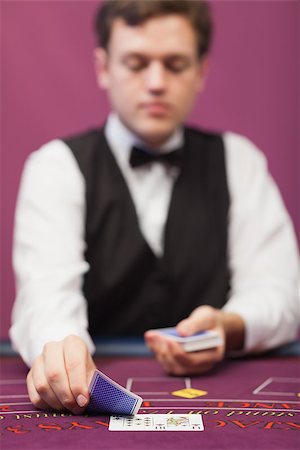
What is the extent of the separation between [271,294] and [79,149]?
0.76 metres

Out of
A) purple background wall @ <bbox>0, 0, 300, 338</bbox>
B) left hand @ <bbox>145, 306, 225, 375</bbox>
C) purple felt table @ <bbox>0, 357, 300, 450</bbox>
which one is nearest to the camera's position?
purple felt table @ <bbox>0, 357, 300, 450</bbox>

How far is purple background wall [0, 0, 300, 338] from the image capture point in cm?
291

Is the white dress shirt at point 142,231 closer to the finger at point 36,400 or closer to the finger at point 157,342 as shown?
the finger at point 157,342

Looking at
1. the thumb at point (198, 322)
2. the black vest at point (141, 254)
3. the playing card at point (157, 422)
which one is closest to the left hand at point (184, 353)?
the thumb at point (198, 322)

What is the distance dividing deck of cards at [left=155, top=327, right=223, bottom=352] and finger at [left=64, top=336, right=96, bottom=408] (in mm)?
312

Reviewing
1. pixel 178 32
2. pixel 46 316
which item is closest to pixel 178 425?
pixel 46 316

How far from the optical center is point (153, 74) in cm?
194

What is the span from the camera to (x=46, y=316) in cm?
146

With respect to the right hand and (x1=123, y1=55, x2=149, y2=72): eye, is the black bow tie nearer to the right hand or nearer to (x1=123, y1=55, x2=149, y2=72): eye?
(x1=123, y1=55, x2=149, y2=72): eye

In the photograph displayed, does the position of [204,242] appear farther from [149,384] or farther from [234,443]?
[234,443]

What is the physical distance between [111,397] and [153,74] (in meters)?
1.18

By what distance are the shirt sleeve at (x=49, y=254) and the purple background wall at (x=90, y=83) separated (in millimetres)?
881

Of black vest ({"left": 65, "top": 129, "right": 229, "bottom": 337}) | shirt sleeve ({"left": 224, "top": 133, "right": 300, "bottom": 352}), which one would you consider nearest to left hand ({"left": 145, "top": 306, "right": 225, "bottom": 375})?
shirt sleeve ({"left": 224, "top": 133, "right": 300, "bottom": 352})

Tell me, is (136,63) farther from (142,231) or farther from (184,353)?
(184,353)
